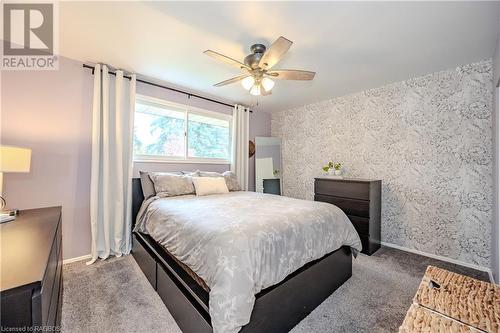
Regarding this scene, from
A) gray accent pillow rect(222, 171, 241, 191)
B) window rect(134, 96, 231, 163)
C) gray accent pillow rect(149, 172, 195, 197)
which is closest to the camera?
gray accent pillow rect(149, 172, 195, 197)

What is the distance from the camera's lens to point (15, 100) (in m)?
2.19

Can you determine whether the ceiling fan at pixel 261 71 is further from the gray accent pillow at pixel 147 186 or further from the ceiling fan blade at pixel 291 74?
the gray accent pillow at pixel 147 186

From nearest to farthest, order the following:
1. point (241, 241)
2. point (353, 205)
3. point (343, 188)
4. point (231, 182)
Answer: point (241, 241) → point (353, 205) → point (343, 188) → point (231, 182)

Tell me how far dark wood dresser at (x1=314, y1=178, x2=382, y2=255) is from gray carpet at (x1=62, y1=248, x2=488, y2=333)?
44 cm

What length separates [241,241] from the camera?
1.31 metres

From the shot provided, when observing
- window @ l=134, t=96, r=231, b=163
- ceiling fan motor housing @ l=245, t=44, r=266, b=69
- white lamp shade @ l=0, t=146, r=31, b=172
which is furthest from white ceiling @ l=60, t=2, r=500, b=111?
white lamp shade @ l=0, t=146, r=31, b=172

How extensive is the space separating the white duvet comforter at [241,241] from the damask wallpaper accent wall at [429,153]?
144cm

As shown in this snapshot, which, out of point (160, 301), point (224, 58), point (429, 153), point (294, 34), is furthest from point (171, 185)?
point (429, 153)

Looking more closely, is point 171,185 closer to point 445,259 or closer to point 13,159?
point 13,159

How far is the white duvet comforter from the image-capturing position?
118cm

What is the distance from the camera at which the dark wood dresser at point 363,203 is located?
2.86 meters

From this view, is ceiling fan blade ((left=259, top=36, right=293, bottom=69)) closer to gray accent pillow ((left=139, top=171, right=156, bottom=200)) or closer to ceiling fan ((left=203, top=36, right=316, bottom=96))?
ceiling fan ((left=203, top=36, right=316, bottom=96))

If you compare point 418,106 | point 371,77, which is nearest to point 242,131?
point 371,77

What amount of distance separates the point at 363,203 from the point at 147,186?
9.65ft
